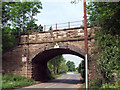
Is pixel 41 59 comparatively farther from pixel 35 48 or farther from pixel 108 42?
pixel 108 42

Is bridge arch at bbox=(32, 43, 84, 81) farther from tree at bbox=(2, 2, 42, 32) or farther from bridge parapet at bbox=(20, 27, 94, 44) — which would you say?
tree at bbox=(2, 2, 42, 32)

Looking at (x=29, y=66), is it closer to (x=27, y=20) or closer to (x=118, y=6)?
(x=118, y=6)

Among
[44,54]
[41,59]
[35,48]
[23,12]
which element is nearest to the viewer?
[35,48]

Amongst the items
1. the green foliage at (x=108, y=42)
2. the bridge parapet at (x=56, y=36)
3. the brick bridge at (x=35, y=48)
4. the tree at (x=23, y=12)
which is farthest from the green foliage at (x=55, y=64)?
the green foliage at (x=108, y=42)

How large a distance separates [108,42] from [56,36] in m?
8.36

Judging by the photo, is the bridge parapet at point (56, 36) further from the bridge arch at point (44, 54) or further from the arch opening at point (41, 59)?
the arch opening at point (41, 59)

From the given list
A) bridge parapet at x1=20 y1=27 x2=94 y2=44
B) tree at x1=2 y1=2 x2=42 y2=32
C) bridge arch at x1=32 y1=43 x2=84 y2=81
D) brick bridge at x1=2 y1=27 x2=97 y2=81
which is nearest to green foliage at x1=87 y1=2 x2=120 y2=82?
bridge parapet at x1=20 y1=27 x2=94 y2=44

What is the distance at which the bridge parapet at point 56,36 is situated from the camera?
2220 cm

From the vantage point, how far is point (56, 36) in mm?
23578

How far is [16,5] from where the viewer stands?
3791 cm

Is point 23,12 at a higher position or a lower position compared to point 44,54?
higher

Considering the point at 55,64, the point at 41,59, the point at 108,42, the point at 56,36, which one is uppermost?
the point at 56,36

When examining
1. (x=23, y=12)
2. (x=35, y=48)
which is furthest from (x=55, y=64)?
(x=35, y=48)

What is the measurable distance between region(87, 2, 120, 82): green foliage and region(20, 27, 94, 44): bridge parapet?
2.49 meters
